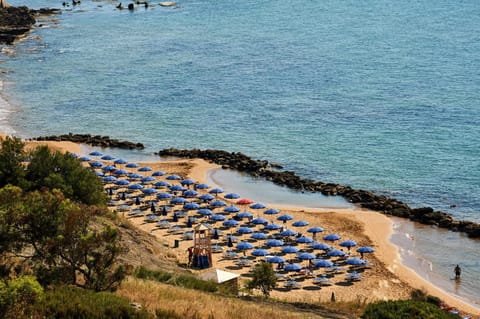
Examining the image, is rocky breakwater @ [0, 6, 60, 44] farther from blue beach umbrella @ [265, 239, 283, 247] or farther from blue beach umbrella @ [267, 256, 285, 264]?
blue beach umbrella @ [267, 256, 285, 264]

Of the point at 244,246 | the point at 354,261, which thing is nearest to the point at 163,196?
the point at 244,246

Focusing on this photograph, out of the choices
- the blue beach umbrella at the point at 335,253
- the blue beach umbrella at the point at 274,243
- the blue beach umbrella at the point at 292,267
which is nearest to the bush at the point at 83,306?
the blue beach umbrella at the point at 292,267

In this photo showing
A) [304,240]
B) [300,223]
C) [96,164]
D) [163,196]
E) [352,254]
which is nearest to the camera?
[352,254]

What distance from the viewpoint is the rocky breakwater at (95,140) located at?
73.1 m

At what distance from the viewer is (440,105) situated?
275 feet

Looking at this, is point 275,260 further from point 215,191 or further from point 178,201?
point 215,191

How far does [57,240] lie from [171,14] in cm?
12590

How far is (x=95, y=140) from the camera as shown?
74.1m

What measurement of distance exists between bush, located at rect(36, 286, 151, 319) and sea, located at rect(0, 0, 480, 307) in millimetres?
27480

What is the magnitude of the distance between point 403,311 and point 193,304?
7.08 meters

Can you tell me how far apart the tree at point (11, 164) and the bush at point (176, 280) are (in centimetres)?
1118

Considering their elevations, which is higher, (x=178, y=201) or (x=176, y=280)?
(x=176, y=280)

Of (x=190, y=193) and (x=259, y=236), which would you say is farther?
(x=190, y=193)

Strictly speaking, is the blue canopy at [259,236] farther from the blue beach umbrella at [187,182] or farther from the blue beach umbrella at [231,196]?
the blue beach umbrella at [187,182]
